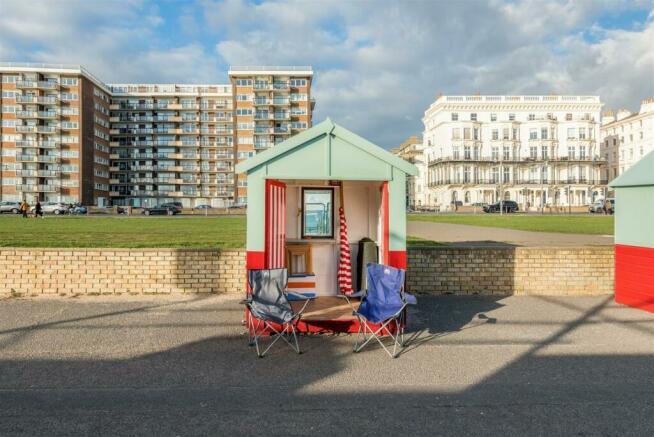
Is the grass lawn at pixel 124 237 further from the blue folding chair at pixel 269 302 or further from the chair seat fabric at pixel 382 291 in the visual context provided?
the blue folding chair at pixel 269 302

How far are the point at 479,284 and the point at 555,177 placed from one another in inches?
3283

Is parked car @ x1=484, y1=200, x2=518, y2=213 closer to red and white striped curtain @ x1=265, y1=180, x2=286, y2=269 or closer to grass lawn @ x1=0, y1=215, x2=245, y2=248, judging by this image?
grass lawn @ x1=0, y1=215, x2=245, y2=248

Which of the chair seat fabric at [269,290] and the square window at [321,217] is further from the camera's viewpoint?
the square window at [321,217]

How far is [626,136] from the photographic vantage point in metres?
A: 92.1

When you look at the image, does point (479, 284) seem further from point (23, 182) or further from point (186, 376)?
point (23, 182)

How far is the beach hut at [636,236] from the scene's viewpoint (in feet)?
28.1

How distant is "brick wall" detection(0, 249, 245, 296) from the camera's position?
372 inches

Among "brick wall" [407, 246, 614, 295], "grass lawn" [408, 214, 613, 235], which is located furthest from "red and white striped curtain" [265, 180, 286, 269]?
"grass lawn" [408, 214, 613, 235]

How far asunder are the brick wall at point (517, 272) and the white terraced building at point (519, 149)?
74923 millimetres

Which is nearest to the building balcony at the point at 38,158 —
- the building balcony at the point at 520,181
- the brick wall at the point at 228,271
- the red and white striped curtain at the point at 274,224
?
the building balcony at the point at 520,181

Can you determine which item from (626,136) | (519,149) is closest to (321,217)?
(519,149)

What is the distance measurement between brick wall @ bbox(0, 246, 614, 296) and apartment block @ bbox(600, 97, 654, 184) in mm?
89195

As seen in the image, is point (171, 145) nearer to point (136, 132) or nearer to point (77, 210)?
point (136, 132)

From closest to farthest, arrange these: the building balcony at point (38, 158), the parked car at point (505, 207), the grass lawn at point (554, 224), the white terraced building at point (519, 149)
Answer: the grass lawn at point (554, 224)
the parked car at point (505, 207)
the building balcony at point (38, 158)
the white terraced building at point (519, 149)
